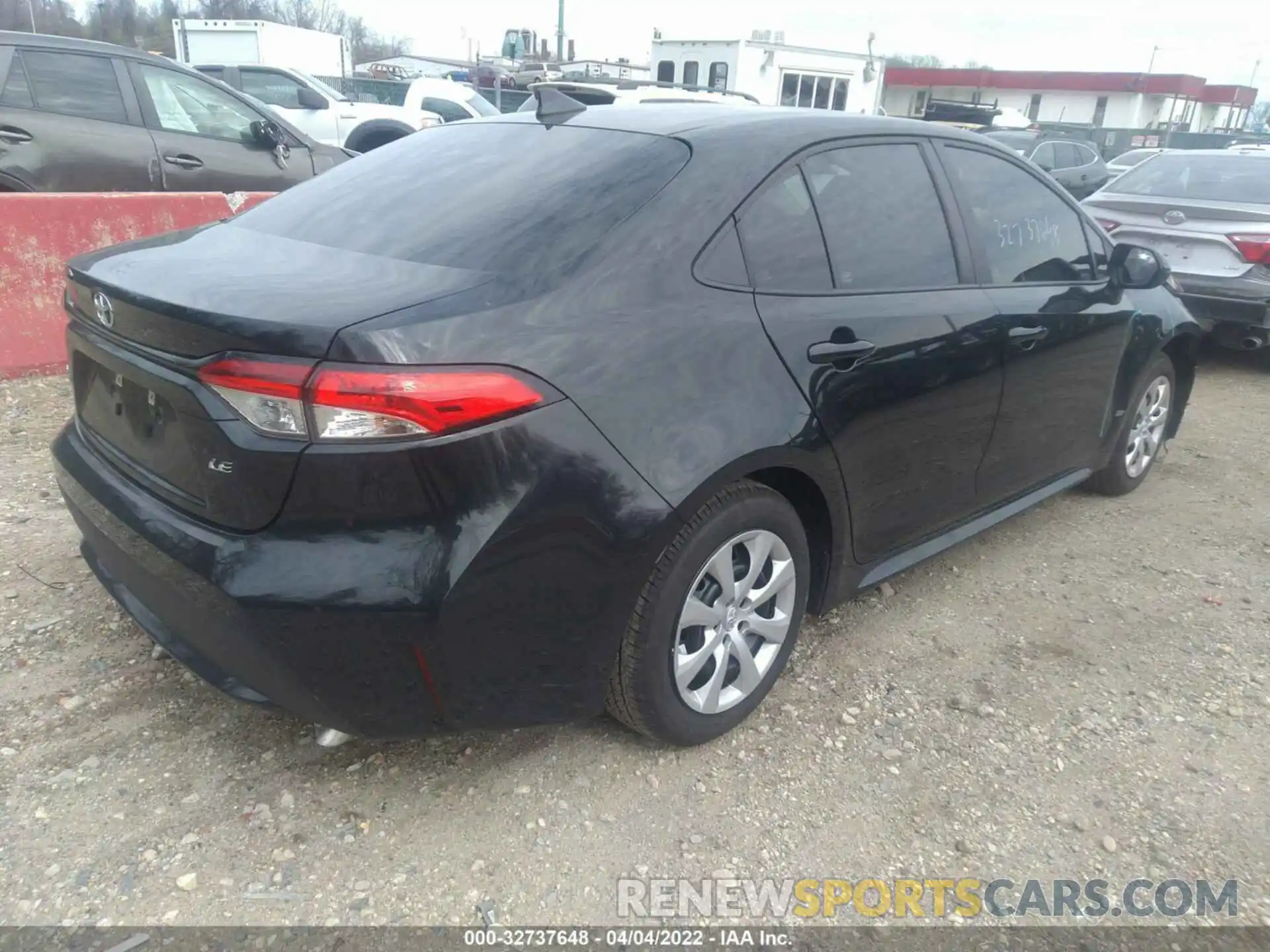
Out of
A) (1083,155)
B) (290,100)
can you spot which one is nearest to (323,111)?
(290,100)

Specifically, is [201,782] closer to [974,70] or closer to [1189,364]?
[1189,364]

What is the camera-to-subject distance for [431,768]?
249 centimetres

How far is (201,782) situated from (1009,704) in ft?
7.56

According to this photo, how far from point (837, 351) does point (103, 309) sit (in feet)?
6.10

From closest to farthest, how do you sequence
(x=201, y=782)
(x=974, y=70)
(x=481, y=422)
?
(x=481, y=422), (x=201, y=782), (x=974, y=70)

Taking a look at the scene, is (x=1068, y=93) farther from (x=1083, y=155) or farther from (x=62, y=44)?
(x=62, y=44)

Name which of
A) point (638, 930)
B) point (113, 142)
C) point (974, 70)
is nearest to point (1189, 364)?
point (638, 930)

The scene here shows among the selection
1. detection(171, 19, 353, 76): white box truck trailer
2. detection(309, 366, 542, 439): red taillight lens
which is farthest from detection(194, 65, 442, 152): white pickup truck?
detection(309, 366, 542, 439): red taillight lens

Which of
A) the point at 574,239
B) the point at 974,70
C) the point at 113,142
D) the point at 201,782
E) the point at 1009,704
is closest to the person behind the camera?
the point at 574,239

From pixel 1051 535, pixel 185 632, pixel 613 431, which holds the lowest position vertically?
pixel 1051 535

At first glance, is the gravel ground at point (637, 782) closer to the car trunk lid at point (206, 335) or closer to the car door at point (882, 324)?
the car door at point (882, 324)

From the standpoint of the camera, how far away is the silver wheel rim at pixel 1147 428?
445 cm

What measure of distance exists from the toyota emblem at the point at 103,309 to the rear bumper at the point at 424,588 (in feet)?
1.30

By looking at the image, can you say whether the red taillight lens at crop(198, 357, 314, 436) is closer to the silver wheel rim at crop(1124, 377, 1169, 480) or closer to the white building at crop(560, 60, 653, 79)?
the silver wheel rim at crop(1124, 377, 1169, 480)
